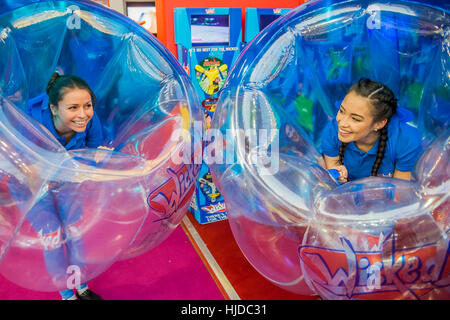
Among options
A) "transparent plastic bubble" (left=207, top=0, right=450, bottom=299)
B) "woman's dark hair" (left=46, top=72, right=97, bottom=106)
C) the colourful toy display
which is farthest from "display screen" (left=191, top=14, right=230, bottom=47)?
"woman's dark hair" (left=46, top=72, right=97, bottom=106)

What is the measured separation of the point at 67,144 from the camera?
1.34 metres

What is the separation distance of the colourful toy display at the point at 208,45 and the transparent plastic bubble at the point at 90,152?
11.8 inches

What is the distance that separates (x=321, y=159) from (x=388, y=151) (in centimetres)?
26

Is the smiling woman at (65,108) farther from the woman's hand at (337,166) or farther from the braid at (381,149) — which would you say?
the braid at (381,149)

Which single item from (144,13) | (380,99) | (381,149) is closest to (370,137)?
(381,149)

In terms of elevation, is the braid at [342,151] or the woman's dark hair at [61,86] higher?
the woman's dark hair at [61,86]

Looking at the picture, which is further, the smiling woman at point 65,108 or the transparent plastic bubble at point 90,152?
the smiling woman at point 65,108

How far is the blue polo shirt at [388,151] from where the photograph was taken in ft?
4.09

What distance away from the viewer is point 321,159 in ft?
4.60

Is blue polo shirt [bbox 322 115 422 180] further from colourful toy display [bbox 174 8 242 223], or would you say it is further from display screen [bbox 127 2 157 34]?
display screen [bbox 127 2 157 34]

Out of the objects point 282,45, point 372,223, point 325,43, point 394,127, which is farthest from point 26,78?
point 394,127

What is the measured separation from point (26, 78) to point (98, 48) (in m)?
0.31

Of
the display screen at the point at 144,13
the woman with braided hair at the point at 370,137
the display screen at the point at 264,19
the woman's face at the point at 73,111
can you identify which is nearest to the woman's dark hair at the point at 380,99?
the woman with braided hair at the point at 370,137

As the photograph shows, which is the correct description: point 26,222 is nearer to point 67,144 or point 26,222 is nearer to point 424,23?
point 67,144
